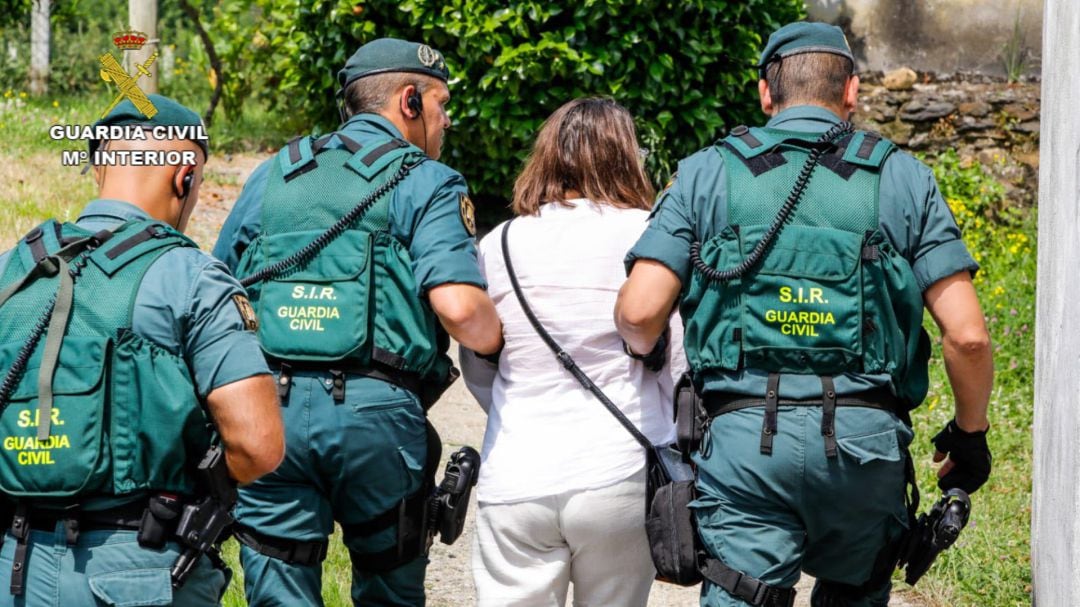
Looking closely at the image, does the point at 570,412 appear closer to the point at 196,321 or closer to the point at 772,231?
the point at 772,231

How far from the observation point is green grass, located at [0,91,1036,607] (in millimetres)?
5387

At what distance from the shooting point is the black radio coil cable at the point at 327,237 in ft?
12.7

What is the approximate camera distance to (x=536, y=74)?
7.99m

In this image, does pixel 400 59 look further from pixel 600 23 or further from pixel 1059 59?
pixel 600 23

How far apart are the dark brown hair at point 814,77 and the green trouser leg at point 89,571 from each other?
2.11 meters

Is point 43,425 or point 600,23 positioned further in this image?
point 600,23

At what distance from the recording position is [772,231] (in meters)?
3.50

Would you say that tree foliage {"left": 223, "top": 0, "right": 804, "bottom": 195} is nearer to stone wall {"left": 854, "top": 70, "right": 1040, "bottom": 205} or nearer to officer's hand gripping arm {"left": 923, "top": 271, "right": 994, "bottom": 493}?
stone wall {"left": 854, "top": 70, "right": 1040, "bottom": 205}

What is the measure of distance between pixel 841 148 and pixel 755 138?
0.23 meters

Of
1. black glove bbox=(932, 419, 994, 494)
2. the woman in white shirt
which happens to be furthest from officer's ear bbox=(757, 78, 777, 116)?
black glove bbox=(932, 419, 994, 494)

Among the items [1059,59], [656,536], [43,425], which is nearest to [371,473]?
[656,536]

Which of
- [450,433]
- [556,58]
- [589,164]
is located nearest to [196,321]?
[589,164]

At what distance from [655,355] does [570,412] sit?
0.30m

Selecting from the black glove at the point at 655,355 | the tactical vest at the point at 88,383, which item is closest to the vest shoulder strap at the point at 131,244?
Result: the tactical vest at the point at 88,383
